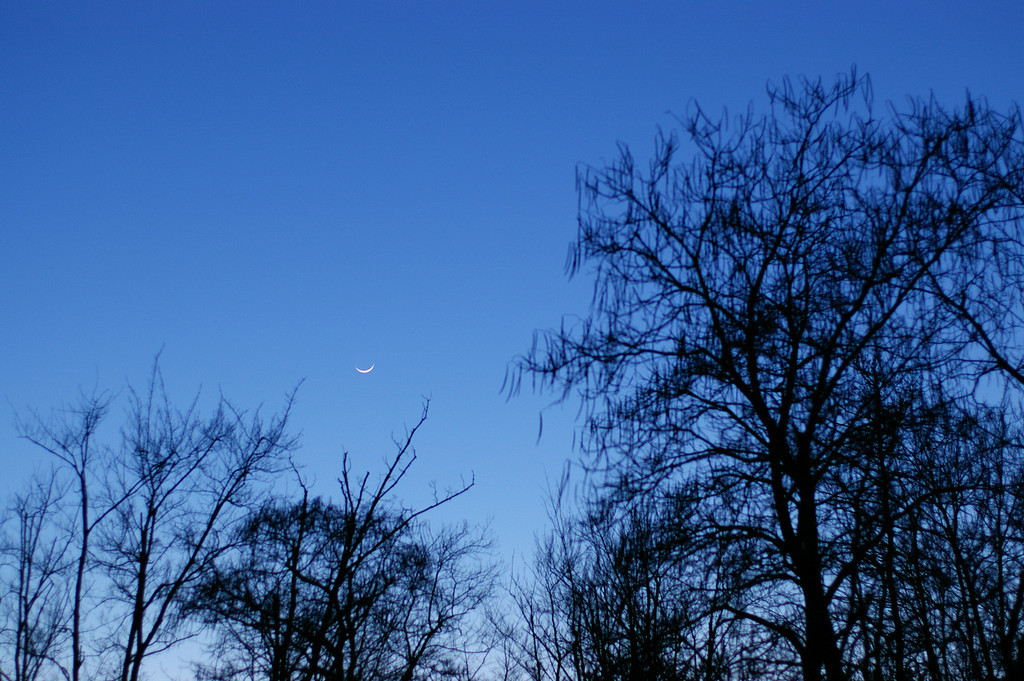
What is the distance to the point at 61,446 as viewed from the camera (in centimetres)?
1558

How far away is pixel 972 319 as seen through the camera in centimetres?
494

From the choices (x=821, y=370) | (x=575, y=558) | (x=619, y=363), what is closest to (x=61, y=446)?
(x=575, y=558)

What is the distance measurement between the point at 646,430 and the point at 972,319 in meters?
2.37

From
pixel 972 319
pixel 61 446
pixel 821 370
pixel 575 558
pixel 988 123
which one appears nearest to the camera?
pixel 821 370

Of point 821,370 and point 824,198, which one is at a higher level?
point 824,198

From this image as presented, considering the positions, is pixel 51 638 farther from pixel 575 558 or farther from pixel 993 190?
pixel 993 190

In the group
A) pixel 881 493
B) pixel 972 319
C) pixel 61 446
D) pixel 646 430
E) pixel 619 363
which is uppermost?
pixel 61 446

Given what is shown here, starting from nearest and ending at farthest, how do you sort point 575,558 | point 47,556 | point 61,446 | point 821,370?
point 821,370, point 575,558, point 61,446, point 47,556

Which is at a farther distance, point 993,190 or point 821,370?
point 993,190

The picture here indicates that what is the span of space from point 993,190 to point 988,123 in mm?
987

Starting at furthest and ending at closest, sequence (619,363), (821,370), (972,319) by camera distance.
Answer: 1. (972,319)
2. (619,363)
3. (821,370)

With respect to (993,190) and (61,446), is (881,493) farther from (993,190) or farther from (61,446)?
(61,446)

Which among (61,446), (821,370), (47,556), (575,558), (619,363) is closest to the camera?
(821,370)

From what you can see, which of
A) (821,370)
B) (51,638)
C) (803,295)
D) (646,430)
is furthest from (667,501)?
(51,638)
